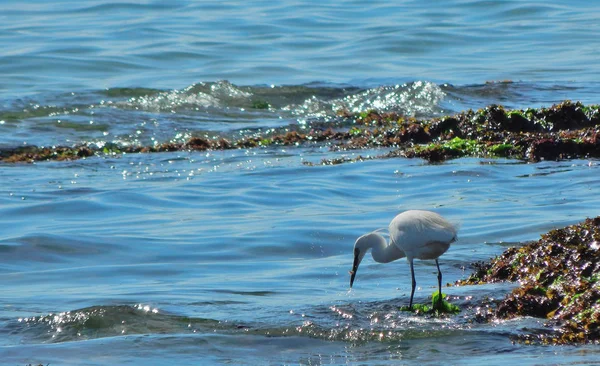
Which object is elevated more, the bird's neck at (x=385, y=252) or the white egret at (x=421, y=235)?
the white egret at (x=421, y=235)

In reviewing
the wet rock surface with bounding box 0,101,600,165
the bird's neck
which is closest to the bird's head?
the bird's neck

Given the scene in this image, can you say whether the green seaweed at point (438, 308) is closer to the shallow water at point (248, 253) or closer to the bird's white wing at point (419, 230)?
the shallow water at point (248, 253)

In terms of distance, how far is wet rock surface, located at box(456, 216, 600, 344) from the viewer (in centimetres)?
509

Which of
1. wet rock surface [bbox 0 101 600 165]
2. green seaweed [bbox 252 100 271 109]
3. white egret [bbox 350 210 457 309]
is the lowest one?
white egret [bbox 350 210 457 309]

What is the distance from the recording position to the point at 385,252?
6754 mm

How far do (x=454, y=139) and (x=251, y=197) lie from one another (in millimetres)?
2927

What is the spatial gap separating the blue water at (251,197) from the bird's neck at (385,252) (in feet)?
0.81

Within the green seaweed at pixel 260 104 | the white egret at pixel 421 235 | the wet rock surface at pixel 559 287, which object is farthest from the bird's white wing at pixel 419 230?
the green seaweed at pixel 260 104

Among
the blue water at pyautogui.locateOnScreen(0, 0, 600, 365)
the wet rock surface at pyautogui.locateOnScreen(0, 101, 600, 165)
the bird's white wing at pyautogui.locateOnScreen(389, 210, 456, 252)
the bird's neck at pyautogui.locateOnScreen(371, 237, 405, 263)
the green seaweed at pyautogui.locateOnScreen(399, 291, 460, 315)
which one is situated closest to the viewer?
the blue water at pyautogui.locateOnScreen(0, 0, 600, 365)

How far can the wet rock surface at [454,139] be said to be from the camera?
11266 millimetres

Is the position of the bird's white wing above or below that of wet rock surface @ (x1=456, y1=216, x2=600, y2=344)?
above

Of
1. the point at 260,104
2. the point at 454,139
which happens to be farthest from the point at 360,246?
the point at 260,104

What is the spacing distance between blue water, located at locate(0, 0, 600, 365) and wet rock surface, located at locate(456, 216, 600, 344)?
0.13 meters

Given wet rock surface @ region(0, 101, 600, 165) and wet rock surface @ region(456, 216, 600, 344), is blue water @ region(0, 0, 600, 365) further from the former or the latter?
wet rock surface @ region(0, 101, 600, 165)
